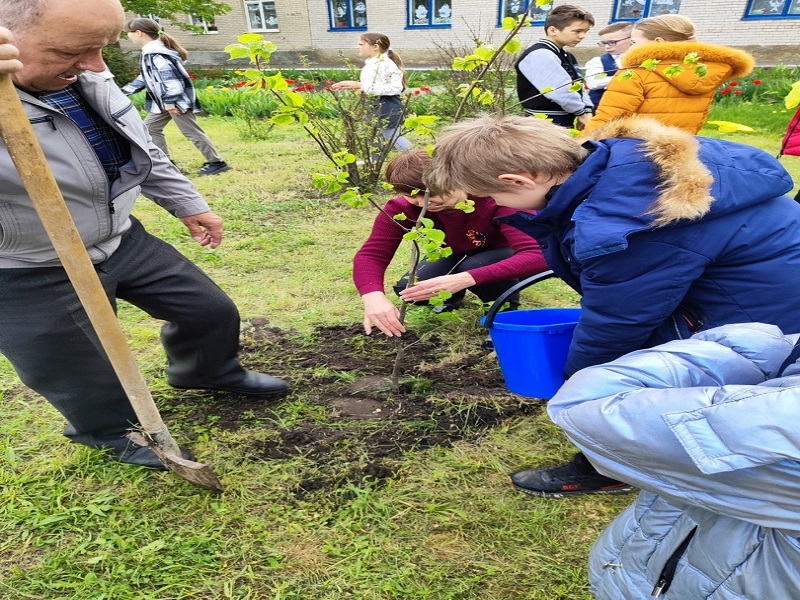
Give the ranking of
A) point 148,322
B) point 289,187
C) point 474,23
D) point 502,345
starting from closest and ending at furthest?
point 502,345
point 148,322
point 289,187
point 474,23

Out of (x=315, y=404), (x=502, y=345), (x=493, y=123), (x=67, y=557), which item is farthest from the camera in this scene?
(x=315, y=404)

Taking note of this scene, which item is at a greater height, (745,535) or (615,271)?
(615,271)

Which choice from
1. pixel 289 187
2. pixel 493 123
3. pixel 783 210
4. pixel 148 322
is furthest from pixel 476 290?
pixel 289 187

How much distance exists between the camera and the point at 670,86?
3275mm

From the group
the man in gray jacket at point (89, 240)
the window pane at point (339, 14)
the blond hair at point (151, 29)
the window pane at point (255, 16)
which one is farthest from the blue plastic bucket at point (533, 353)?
the window pane at point (255, 16)

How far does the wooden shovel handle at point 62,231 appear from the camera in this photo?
1.28 metres

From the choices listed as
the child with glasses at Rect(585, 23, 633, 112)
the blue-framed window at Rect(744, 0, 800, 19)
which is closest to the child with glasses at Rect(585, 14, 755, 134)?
the child with glasses at Rect(585, 23, 633, 112)

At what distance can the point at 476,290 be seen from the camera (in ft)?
9.43

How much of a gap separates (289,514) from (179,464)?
0.42 meters

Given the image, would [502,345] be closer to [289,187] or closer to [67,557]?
[67,557]

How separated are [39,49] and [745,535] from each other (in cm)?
184

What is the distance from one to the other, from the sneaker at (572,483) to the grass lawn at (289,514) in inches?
1.4

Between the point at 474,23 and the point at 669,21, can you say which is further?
the point at 474,23

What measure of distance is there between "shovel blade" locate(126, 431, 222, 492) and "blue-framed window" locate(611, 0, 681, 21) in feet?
53.7
